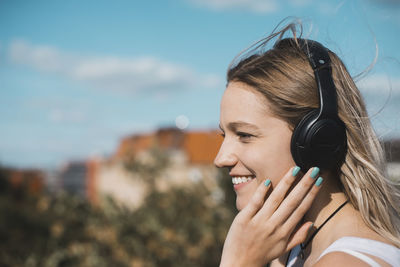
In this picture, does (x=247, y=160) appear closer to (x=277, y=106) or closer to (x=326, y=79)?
(x=277, y=106)

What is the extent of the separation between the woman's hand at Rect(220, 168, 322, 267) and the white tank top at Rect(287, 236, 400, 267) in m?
0.18

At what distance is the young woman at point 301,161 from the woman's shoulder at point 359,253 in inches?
0.7

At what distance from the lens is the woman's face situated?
196cm

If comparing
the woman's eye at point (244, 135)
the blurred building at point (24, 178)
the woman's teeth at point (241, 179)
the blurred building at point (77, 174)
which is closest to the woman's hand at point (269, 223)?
the woman's teeth at point (241, 179)

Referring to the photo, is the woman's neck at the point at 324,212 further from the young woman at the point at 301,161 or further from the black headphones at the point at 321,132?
the black headphones at the point at 321,132

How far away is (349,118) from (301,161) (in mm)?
286

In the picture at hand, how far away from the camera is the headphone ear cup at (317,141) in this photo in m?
1.87

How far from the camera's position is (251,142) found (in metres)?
1.99

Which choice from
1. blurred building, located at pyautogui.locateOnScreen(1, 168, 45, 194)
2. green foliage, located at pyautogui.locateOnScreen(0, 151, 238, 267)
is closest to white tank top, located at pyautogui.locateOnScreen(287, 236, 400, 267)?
green foliage, located at pyautogui.locateOnScreen(0, 151, 238, 267)

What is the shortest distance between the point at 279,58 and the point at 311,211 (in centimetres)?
68

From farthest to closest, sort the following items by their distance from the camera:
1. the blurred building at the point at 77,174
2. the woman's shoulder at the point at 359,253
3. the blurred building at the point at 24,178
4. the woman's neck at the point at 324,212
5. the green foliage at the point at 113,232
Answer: the blurred building at the point at 77,174, the blurred building at the point at 24,178, the green foliage at the point at 113,232, the woman's neck at the point at 324,212, the woman's shoulder at the point at 359,253

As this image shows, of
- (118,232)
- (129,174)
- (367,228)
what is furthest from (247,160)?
(129,174)

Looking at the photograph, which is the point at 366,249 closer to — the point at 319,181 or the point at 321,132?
the point at 319,181

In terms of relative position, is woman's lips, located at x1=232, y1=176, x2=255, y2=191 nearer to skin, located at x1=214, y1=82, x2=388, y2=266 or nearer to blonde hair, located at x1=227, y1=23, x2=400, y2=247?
skin, located at x1=214, y1=82, x2=388, y2=266
